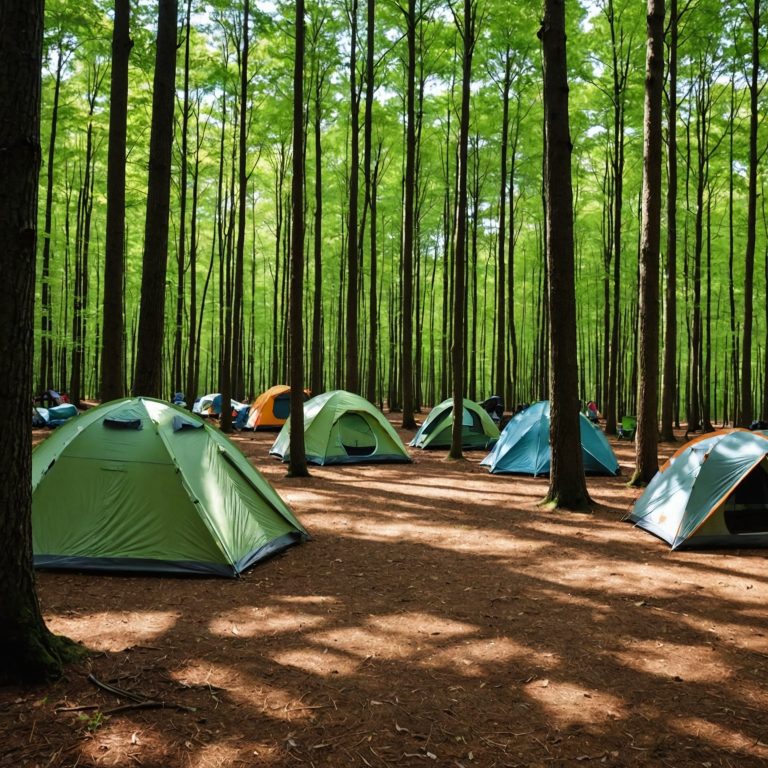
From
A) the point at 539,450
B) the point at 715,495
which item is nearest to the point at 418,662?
the point at 715,495

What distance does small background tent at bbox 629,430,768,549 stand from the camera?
6461 mm

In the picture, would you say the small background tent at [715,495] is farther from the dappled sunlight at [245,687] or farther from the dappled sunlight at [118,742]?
the dappled sunlight at [118,742]

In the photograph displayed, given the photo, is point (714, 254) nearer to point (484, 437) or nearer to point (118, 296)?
point (484, 437)

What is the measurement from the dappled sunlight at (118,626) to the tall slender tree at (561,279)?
5.69m

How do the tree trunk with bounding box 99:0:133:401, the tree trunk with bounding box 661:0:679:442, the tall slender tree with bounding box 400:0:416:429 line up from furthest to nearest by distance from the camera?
the tall slender tree with bounding box 400:0:416:429, the tree trunk with bounding box 661:0:679:442, the tree trunk with bounding box 99:0:133:401

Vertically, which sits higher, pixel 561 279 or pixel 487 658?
pixel 561 279

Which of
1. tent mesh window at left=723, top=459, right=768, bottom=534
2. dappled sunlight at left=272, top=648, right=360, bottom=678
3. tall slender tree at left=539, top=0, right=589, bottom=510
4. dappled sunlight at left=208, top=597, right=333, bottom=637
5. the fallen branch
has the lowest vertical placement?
dappled sunlight at left=272, top=648, right=360, bottom=678

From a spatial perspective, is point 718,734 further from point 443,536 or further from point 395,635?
point 443,536

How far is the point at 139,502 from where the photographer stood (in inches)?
214

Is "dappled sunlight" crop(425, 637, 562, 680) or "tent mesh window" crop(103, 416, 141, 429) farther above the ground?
"tent mesh window" crop(103, 416, 141, 429)

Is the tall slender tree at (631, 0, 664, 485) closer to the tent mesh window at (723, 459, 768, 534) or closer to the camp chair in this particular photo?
the tent mesh window at (723, 459, 768, 534)

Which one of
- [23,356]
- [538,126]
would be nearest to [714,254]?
[538,126]

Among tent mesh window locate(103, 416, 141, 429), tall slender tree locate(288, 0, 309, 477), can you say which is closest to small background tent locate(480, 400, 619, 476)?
tall slender tree locate(288, 0, 309, 477)

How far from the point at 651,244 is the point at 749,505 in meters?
4.32
